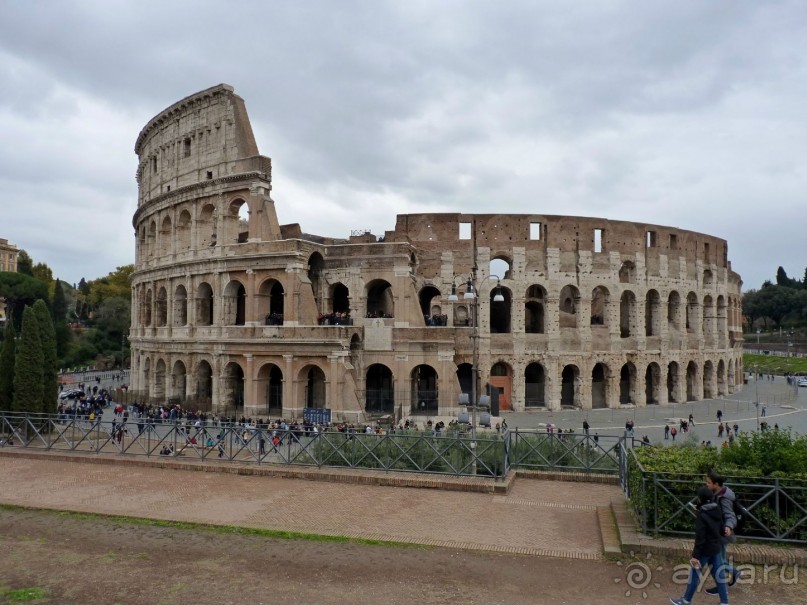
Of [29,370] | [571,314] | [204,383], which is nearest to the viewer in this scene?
[29,370]

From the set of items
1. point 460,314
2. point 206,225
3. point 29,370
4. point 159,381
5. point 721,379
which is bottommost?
point 721,379

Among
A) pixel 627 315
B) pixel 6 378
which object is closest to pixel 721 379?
pixel 627 315

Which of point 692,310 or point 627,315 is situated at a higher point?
point 692,310

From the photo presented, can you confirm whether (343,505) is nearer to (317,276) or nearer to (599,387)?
(317,276)

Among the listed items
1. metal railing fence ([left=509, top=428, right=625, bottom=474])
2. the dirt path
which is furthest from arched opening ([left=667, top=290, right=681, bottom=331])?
the dirt path

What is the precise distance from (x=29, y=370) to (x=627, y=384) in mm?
37363

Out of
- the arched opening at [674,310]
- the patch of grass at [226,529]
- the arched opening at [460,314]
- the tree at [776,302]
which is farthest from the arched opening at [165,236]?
the tree at [776,302]

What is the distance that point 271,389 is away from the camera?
3512 cm

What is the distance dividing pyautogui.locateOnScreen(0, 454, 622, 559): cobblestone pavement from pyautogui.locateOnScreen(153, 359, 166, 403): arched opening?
22436 mm

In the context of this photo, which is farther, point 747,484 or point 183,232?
point 183,232

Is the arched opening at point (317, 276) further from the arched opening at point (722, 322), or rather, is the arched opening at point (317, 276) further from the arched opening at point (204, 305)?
the arched opening at point (722, 322)

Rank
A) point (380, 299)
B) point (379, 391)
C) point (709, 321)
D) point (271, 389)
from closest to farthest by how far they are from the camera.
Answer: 1. point (379, 391)
2. point (271, 389)
3. point (380, 299)
4. point (709, 321)

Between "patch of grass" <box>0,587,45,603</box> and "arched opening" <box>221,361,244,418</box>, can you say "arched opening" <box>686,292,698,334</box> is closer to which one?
"arched opening" <box>221,361,244,418</box>

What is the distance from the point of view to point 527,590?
8.02 m
